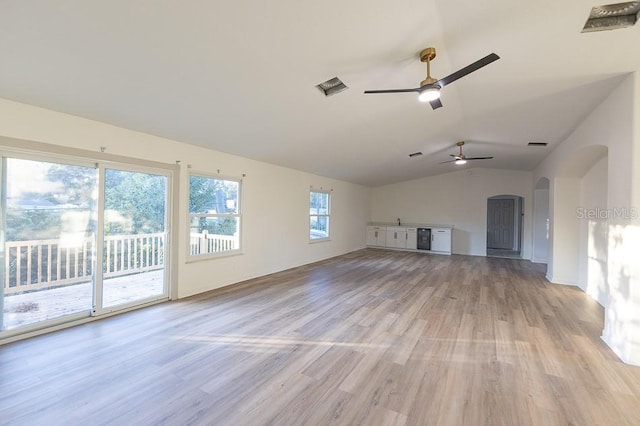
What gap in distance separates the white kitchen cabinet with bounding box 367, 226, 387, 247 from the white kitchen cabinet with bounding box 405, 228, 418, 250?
2.88 feet

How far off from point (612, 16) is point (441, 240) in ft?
24.8

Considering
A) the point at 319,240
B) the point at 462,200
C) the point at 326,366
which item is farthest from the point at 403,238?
the point at 326,366

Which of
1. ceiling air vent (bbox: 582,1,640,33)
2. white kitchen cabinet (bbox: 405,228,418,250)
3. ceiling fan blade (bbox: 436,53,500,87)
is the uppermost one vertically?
ceiling air vent (bbox: 582,1,640,33)

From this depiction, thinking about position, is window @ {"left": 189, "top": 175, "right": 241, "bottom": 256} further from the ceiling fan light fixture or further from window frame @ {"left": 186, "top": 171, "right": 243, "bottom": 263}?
the ceiling fan light fixture

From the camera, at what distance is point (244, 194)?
209 inches

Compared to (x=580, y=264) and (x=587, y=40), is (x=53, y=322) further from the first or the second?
(x=580, y=264)

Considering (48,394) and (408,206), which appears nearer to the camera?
(48,394)

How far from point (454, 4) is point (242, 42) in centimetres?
168

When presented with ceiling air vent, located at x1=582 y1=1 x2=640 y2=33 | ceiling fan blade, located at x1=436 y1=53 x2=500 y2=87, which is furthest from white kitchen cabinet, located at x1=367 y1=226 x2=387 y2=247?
ceiling air vent, located at x1=582 y1=1 x2=640 y2=33

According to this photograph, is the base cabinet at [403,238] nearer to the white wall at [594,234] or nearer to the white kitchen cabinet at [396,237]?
the white kitchen cabinet at [396,237]

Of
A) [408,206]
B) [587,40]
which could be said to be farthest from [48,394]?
[408,206]

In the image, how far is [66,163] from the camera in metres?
3.21

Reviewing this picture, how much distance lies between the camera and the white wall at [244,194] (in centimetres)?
302

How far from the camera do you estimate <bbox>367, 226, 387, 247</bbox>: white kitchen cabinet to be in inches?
397
